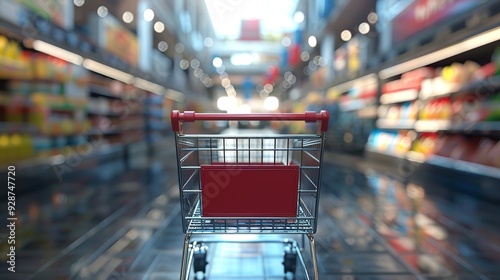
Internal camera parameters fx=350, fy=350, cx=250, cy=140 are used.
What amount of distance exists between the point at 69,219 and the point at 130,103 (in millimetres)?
6476

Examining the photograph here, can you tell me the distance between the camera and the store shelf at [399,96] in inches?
253

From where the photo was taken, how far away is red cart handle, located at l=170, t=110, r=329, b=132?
4.36ft

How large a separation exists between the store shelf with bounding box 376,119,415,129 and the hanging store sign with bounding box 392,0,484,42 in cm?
158

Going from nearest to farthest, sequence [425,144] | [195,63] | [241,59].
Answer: [425,144]
[195,63]
[241,59]

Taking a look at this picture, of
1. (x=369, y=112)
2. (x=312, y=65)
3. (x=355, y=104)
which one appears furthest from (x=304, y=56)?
(x=369, y=112)

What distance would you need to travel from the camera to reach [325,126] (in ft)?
4.45

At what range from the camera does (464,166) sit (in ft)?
15.0

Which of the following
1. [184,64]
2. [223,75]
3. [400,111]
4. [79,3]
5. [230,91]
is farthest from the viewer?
[230,91]

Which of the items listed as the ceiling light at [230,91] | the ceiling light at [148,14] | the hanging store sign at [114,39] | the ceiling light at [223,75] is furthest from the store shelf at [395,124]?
the ceiling light at [230,91]

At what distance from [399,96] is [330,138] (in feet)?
13.8

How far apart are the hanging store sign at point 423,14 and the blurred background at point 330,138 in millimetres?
34

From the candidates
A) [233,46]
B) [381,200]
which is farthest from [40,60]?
[233,46]

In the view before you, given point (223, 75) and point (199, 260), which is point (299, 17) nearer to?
point (223, 75)

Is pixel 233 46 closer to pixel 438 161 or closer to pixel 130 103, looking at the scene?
pixel 130 103
